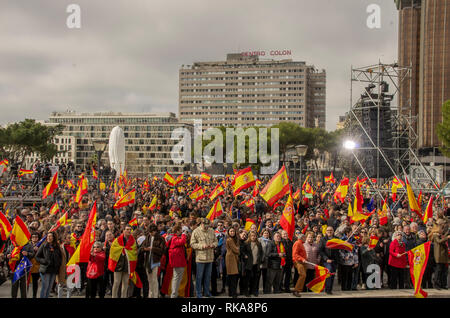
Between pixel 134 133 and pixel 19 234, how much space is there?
14681cm

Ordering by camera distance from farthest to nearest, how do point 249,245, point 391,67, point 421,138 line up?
point 421,138 → point 391,67 → point 249,245

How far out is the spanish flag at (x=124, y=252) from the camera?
949 cm

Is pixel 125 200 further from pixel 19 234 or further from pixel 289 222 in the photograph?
pixel 289 222

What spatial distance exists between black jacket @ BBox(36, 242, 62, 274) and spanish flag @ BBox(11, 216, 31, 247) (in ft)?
1.63

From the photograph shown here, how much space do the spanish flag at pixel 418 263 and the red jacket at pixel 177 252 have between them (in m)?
5.17

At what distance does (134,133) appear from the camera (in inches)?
6043

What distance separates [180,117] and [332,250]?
499ft

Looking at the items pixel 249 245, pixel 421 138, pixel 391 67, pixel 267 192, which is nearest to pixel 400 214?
pixel 267 192

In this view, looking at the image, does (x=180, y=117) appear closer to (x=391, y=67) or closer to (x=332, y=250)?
(x=391, y=67)

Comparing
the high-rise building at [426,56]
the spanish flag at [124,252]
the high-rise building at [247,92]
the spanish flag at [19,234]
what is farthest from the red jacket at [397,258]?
the high-rise building at [247,92]

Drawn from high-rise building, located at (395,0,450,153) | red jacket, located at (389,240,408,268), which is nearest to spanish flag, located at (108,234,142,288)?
red jacket, located at (389,240,408,268)

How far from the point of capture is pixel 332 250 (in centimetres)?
1088

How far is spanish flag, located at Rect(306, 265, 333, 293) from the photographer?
408 inches

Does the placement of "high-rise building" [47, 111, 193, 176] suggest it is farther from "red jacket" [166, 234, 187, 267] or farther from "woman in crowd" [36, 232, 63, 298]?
"woman in crowd" [36, 232, 63, 298]
